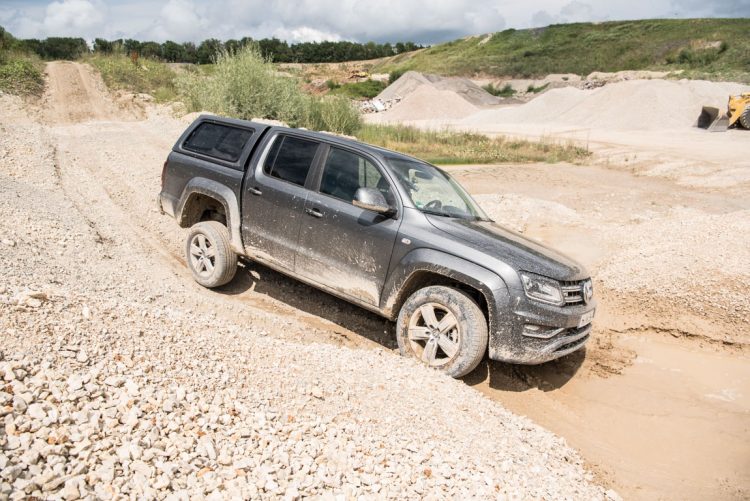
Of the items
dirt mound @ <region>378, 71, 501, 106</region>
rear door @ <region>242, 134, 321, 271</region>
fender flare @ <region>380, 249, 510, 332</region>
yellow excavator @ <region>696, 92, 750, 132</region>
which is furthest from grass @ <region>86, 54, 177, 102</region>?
yellow excavator @ <region>696, 92, 750, 132</region>

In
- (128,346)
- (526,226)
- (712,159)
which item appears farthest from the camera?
(712,159)

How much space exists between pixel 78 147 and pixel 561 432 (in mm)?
12894

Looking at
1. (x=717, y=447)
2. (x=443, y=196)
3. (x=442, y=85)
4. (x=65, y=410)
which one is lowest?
(x=717, y=447)

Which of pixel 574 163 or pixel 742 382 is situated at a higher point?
pixel 574 163

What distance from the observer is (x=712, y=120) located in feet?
83.1

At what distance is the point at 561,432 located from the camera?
459cm

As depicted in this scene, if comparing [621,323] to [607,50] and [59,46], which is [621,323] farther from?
[607,50]

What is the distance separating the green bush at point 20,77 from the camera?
1880 cm

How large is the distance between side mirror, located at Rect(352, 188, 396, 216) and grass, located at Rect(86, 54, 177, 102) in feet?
64.0

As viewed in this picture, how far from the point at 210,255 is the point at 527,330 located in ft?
12.3

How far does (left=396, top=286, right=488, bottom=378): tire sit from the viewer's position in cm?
452

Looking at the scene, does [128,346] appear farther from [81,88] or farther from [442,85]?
[442,85]

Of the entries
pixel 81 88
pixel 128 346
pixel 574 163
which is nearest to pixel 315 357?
pixel 128 346

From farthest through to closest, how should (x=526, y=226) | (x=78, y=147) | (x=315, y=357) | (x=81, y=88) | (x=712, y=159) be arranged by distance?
(x=81, y=88) → (x=712, y=159) → (x=78, y=147) → (x=526, y=226) → (x=315, y=357)
